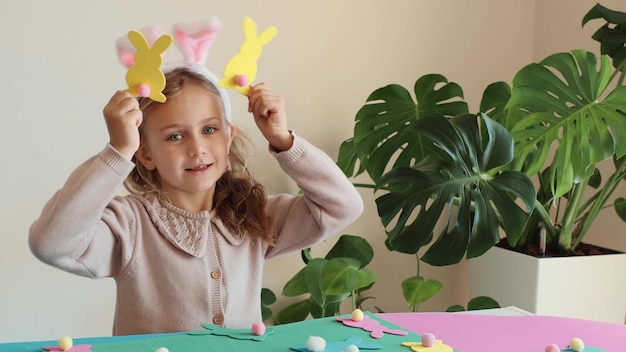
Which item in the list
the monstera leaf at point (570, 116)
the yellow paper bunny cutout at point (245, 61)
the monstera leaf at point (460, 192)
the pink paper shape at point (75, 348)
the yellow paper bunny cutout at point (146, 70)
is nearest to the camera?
the pink paper shape at point (75, 348)

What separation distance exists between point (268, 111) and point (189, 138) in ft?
0.45

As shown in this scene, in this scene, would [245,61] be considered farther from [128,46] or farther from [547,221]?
[547,221]

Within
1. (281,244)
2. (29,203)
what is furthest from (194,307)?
(29,203)

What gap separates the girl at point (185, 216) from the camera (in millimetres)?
1185

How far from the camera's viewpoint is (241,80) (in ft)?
3.81

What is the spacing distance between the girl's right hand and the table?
28 cm

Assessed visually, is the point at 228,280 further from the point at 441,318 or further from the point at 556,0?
the point at 556,0

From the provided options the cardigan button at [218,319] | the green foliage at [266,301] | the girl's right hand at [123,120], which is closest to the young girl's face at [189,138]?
the girl's right hand at [123,120]

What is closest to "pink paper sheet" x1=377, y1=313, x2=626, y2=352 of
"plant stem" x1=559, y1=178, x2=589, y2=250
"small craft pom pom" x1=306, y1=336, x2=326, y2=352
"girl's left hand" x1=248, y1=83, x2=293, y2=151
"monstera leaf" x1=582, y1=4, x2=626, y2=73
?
"small craft pom pom" x1=306, y1=336, x2=326, y2=352

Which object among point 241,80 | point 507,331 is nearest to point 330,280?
point 507,331

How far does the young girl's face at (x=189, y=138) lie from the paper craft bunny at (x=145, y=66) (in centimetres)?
13

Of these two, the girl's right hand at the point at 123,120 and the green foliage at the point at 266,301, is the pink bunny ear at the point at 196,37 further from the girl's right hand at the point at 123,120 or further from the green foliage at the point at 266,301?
the green foliage at the point at 266,301

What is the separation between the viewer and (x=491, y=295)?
226 centimetres

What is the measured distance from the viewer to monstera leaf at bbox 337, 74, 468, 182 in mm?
2145
